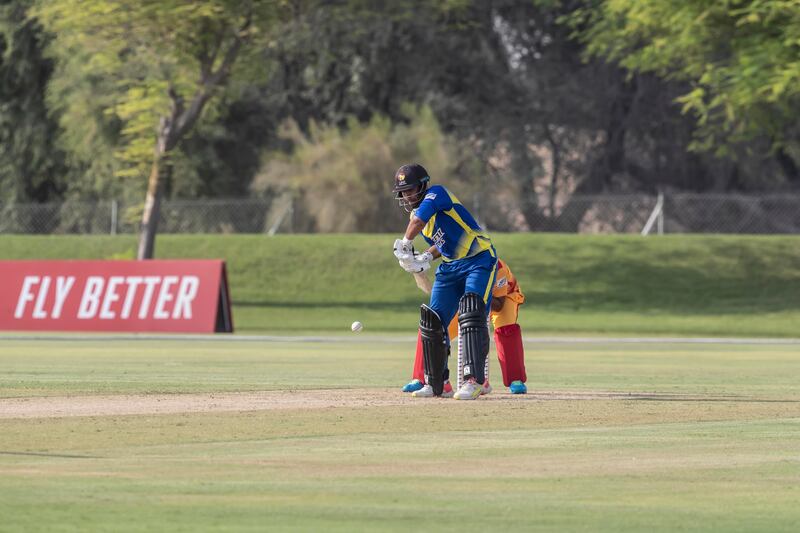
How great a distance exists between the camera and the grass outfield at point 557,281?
131 ft

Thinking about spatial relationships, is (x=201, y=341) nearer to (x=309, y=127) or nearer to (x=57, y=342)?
(x=57, y=342)

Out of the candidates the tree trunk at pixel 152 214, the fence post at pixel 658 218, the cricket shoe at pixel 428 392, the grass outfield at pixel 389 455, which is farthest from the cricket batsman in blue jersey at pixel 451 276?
the fence post at pixel 658 218

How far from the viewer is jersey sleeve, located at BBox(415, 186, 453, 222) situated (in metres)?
14.4

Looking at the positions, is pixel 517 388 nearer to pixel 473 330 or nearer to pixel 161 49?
pixel 473 330

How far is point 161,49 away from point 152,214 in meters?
4.32

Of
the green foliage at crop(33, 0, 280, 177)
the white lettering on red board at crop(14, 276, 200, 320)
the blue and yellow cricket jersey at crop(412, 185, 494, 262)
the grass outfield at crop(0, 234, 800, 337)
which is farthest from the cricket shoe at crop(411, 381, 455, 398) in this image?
the green foliage at crop(33, 0, 280, 177)

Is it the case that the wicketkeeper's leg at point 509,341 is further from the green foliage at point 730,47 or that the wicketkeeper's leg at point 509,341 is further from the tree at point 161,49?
the tree at point 161,49

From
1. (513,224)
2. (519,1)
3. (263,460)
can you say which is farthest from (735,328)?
(263,460)

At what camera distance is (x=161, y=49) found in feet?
141

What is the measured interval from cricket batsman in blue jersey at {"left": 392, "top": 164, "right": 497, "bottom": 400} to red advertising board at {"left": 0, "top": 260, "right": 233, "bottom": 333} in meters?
19.3

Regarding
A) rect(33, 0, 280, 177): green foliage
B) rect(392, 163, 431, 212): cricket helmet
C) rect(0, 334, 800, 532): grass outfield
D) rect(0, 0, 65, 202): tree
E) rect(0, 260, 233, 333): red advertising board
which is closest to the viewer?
rect(0, 334, 800, 532): grass outfield

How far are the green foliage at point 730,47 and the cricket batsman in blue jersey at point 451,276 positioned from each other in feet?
78.3

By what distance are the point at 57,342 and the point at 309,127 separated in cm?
2659

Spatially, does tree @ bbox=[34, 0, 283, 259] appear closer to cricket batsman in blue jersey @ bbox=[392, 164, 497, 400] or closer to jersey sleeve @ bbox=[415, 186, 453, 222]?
cricket batsman in blue jersey @ bbox=[392, 164, 497, 400]
